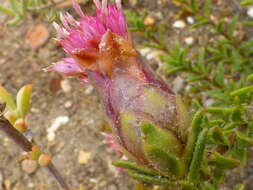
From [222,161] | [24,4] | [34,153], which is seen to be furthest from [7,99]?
[24,4]

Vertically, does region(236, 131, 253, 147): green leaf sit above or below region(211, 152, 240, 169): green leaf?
below

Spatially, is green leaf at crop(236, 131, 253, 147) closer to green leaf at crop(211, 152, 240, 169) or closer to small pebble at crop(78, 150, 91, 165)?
green leaf at crop(211, 152, 240, 169)

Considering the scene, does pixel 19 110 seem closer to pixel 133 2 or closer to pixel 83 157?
pixel 83 157

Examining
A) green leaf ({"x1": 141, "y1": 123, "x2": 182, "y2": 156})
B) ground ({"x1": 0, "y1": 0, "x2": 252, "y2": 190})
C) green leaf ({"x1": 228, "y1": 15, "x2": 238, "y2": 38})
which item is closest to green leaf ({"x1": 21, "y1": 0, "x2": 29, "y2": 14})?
ground ({"x1": 0, "y1": 0, "x2": 252, "y2": 190})

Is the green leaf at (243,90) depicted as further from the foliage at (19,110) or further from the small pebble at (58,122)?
the small pebble at (58,122)

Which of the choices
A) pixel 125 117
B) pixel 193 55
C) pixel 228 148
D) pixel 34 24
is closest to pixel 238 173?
pixel 228 148
